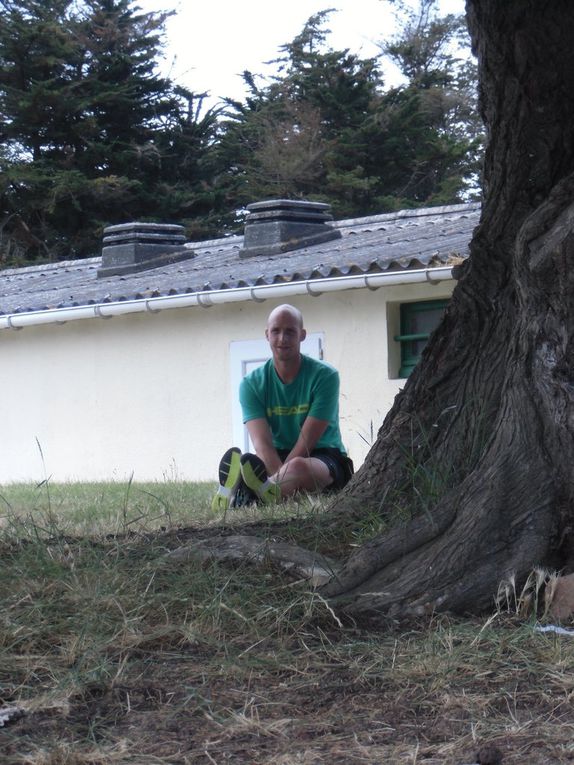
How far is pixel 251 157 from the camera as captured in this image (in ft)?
94.2

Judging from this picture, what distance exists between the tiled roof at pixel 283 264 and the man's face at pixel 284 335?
4178 mm

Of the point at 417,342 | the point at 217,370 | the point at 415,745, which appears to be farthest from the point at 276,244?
the point at 415,745

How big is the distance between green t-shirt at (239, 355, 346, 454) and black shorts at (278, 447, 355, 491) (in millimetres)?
48

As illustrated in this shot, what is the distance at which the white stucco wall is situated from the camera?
12211 millimetres

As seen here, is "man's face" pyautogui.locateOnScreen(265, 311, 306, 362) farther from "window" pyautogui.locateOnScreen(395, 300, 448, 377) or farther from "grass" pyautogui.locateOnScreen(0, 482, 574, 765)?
"window" pyautogui.locateOnScreen(395, 300, 448, 377)

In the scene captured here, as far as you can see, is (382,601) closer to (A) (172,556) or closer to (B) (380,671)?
(B) (380,671)

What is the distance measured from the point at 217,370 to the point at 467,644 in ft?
33.1

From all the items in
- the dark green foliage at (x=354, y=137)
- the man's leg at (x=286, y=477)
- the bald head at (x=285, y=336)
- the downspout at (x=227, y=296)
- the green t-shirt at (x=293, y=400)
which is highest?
the dark green foliage at (x=354, y=137)

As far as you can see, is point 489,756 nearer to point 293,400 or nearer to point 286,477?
point 286,477

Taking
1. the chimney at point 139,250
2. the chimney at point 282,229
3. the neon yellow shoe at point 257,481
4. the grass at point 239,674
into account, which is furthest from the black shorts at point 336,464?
the chimney at point 139,250

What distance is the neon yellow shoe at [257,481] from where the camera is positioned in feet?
21.0

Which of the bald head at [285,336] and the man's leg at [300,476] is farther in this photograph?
the bald head at [285,336]

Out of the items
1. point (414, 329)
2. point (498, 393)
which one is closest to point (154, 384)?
point (414, 329)

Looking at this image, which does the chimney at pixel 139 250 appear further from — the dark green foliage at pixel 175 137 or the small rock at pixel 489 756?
the small rock at pixel 489 756
